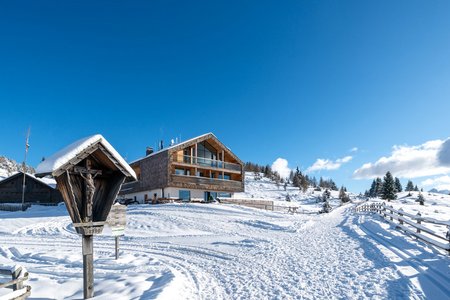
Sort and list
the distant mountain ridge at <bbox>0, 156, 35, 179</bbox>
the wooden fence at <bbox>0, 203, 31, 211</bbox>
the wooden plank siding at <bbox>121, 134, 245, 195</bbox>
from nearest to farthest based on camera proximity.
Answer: the wooden plank siding at <bbox>121, 134, 245, 195</bbox>, the wooden fence at <bbox>0, 203, 31, 211</bbox>, the distant mountain ridge at <bbox>0, 156, 35, 179</bbox>

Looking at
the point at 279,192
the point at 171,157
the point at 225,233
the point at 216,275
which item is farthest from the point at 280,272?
the point at 279,192

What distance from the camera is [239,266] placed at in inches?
385

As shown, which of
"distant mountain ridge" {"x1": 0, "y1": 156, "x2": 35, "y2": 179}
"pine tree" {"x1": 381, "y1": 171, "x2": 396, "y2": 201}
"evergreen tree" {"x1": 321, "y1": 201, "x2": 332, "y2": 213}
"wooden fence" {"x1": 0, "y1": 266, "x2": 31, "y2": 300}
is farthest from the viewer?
"distant mountain ridge" {"x1": 0, "y1": 156, "x2": 35, "y2": 179}

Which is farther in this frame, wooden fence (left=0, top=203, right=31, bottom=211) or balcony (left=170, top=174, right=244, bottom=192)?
wooden fence (left=0, top=203, right=31, bottom=211)

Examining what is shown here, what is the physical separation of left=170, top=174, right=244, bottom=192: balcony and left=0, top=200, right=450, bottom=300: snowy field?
610 inches

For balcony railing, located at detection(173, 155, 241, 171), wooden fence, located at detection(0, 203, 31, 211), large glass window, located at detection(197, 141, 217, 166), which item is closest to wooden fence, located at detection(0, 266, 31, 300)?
balcony railing, located at detection(173, 155, 241, 171)

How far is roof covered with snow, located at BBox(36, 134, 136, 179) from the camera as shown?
635cm

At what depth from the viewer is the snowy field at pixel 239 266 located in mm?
6969

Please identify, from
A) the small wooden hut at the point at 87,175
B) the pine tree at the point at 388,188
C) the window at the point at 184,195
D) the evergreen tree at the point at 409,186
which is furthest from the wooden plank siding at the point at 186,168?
the evergreen tree at the point at 409,186

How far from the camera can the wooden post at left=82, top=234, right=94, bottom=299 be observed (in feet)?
22.2

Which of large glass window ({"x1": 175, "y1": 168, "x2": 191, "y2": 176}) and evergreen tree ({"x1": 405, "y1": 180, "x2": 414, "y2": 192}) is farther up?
large glass window ({"x1": 175, "y1": 168, "x2": 191, "y2": 176})

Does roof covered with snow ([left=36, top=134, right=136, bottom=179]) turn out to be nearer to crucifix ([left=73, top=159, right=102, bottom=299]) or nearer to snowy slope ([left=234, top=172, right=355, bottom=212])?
crucifix ([left=73, top=159, right=102, bottom=299])

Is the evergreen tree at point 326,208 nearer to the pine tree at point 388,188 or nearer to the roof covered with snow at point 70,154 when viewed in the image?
the pine tree at point 388,188

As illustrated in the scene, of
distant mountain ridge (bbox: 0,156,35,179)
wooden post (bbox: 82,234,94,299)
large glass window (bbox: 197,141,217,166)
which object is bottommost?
wooden post (bbox: 82,234,94,299)
